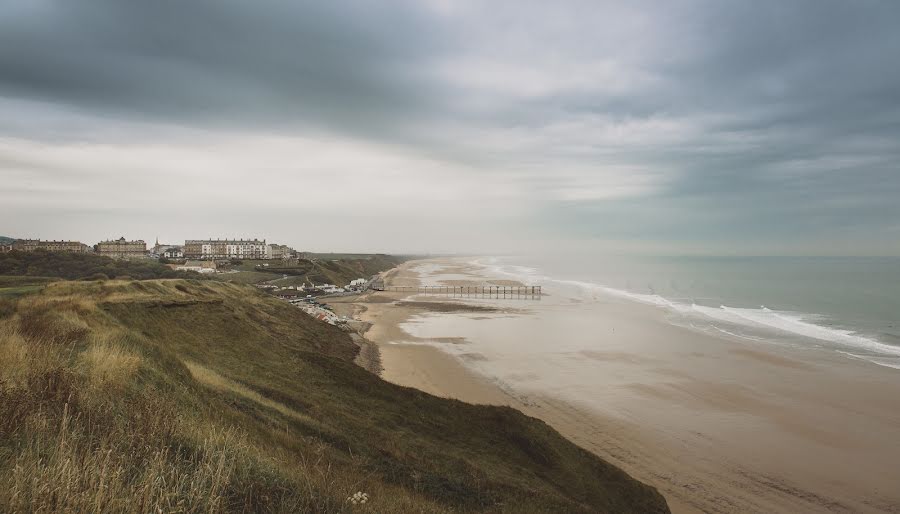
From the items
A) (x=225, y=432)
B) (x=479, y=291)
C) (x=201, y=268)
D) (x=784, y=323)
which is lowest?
(x=479, y=291)

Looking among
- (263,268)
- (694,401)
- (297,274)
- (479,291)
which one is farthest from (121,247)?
(694,401)

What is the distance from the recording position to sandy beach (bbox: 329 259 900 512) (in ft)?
53.7

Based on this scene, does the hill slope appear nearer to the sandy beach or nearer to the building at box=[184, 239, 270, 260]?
the sandy beach

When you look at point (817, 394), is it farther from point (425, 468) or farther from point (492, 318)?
point (492, 318)

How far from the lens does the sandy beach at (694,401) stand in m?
16.4

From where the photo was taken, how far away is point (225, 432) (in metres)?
7.84

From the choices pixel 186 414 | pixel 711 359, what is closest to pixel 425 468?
pixel 186 414

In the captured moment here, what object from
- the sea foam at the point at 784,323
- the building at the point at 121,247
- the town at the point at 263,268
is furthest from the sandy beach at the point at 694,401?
the building at the point at 121,247

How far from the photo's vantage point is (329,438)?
1118 centimetres

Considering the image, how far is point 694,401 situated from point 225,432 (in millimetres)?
25242

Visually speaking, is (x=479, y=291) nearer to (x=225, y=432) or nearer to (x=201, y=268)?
(x=201, y=268)

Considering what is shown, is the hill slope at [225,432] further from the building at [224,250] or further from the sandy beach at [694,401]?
the building at [224,250]

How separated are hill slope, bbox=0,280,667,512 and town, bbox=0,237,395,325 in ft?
85.3

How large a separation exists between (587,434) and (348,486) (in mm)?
16456
